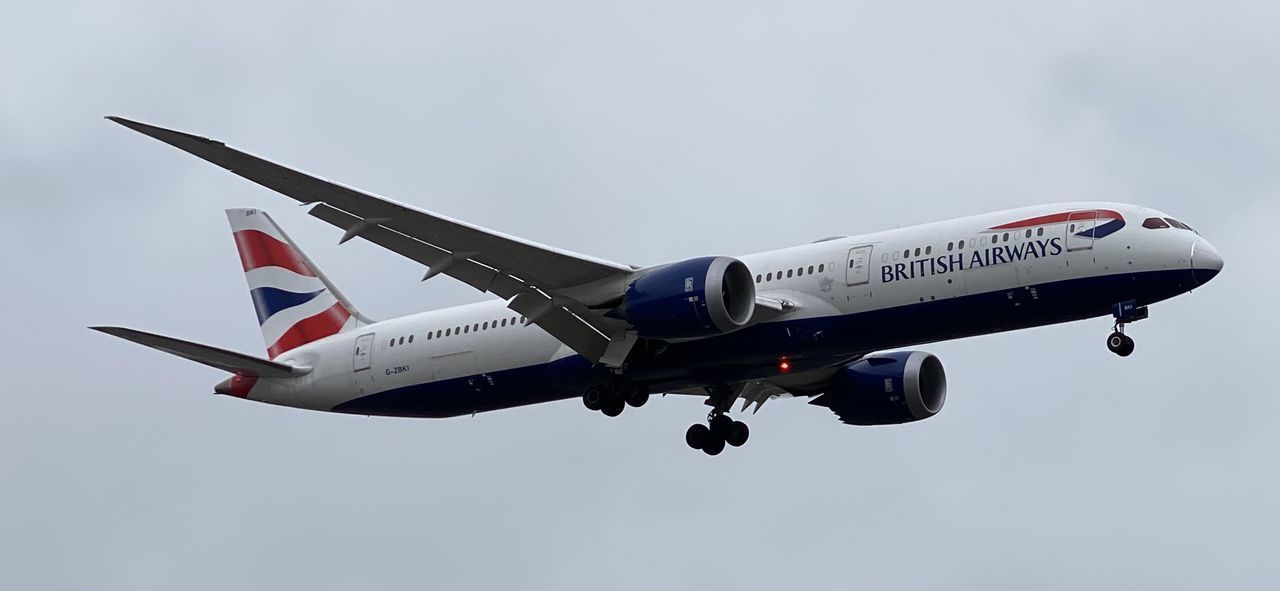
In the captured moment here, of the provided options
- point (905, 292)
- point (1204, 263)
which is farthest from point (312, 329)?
point (1204, 263)

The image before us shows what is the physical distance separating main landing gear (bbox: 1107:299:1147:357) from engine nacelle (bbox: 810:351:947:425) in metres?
8.58

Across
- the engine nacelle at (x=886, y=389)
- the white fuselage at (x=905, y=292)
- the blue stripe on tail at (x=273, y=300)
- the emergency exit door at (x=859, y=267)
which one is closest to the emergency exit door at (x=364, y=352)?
the white fuselage at (x=905, y=292)

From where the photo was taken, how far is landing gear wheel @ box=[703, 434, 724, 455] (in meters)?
44.9

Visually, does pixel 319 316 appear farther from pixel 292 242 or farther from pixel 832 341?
pixel 832 341

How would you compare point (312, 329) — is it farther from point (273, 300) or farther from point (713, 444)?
point (713, 444)

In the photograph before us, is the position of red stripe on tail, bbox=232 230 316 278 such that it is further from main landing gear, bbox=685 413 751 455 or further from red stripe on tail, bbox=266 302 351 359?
main landing gear, bbox=685 413 751 455

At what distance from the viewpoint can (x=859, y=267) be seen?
125 feet

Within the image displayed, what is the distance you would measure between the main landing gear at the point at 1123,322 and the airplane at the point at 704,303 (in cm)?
4

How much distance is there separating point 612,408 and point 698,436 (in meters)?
4.84

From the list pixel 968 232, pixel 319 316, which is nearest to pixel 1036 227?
pixel 968 232

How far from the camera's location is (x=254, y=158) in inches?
1384

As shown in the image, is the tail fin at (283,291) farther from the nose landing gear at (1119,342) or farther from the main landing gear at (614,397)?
the nose landing gear at (1119,342)

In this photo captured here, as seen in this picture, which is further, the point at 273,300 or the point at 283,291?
the point at 283,291

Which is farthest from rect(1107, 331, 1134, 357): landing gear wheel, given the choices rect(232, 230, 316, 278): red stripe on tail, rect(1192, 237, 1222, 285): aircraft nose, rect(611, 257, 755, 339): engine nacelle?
rect(232, 230, 316, 278): red stripe on tail
